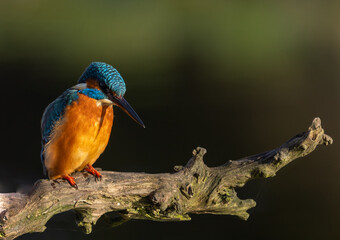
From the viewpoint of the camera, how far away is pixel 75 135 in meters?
1.74

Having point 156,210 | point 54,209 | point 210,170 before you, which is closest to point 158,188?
point 156,210

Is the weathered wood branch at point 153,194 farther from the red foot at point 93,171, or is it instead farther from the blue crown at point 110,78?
the blue crown at point 110,78

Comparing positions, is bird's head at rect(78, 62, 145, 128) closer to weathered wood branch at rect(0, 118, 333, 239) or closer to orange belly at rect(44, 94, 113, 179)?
orange belly at rect(44, 94, 113, 179)

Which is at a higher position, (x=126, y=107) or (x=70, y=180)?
(x=126, y=107)

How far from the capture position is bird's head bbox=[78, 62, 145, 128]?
166 centimetres

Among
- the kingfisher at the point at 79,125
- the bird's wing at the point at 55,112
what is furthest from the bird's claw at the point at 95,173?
the bird's wing at the point at 55,112

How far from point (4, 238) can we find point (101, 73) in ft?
1.97

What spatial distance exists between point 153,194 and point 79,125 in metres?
0.36

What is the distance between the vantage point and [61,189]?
164 centimetres

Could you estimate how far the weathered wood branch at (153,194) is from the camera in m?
1.56

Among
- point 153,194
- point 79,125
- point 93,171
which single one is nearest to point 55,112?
point 79,125

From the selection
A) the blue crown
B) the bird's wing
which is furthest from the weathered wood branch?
the blue crown

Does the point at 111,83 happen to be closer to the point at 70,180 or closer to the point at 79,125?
the point at 79,125

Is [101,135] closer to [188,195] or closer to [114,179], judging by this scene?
[114,179]
